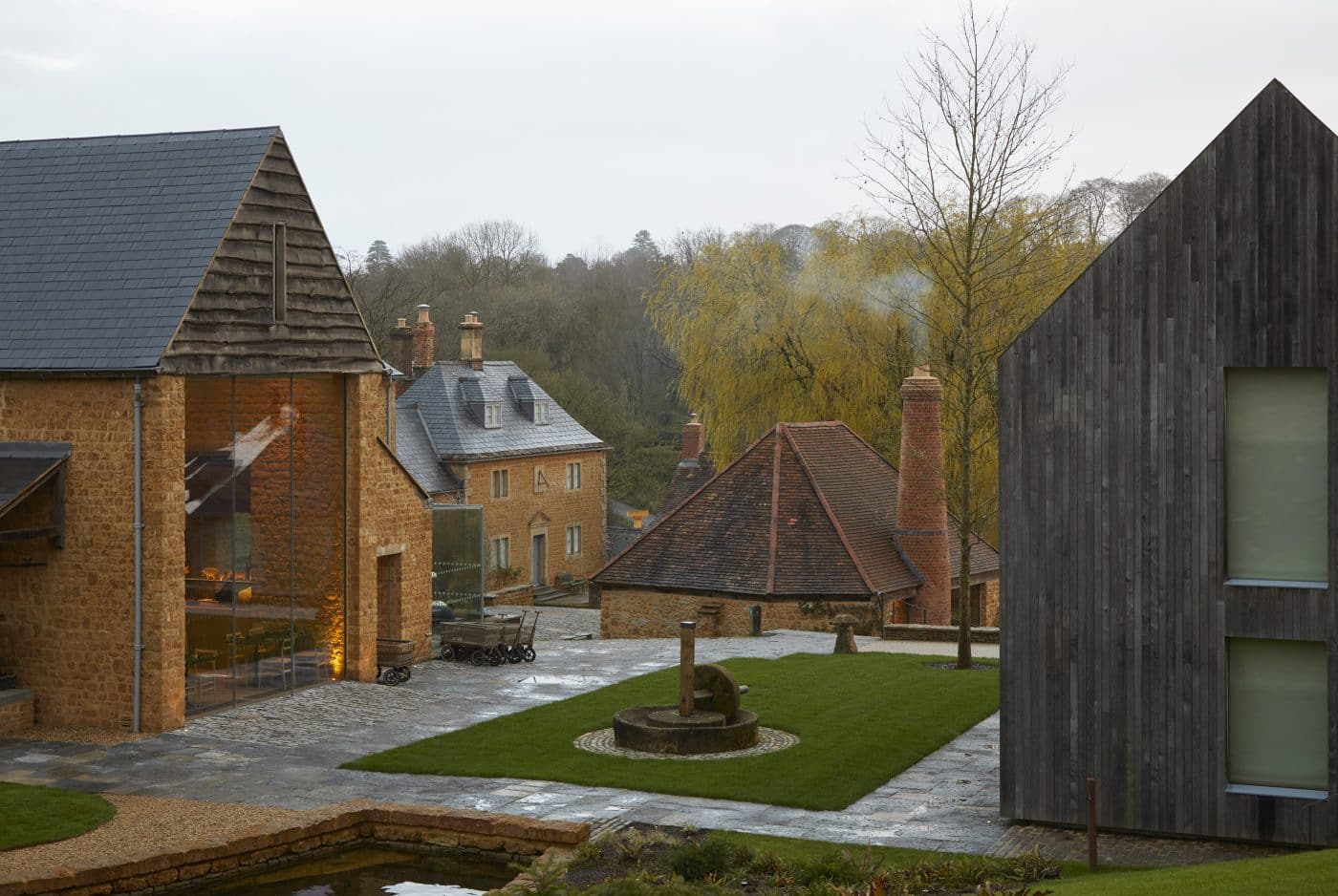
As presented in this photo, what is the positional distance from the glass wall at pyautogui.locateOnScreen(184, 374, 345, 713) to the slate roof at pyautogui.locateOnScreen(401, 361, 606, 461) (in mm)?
21808

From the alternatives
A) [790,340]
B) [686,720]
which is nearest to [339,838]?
[686,720]

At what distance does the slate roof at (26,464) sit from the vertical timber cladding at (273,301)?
1.82 meters

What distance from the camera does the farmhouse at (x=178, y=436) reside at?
1834cm

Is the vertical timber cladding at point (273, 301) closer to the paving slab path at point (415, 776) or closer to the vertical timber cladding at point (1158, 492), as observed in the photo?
the paving slab path at point (415, 776)

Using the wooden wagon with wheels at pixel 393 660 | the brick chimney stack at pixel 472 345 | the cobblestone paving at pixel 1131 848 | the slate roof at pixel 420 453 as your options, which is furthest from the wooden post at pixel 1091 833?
the brick chimney stack at pixel 472 345

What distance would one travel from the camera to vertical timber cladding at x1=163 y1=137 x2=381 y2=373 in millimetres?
19156

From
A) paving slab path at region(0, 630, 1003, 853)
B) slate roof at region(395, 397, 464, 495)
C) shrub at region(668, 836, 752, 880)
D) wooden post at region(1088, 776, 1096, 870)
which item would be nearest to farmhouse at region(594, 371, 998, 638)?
paving slab path at region(0, 630, 1003, 853)

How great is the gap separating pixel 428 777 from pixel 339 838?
2.30m

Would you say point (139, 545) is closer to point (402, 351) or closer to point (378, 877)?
point (378, 877)

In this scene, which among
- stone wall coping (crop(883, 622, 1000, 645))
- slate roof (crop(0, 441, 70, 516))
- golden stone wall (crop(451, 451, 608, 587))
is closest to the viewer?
slate roof (crop(0, 441, 70, 516))

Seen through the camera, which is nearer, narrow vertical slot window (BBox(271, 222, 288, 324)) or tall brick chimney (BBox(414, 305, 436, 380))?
narrow vertical slot window (BBox(271, 222, 288, 324))

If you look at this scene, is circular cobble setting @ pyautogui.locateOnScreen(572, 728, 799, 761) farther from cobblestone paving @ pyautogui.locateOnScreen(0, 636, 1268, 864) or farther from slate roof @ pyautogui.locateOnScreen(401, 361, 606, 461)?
slate roof @ pyautogui.locateOnScreen(401, 361, 606, 461)

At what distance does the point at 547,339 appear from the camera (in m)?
68.2

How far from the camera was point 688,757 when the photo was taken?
16953 mm
